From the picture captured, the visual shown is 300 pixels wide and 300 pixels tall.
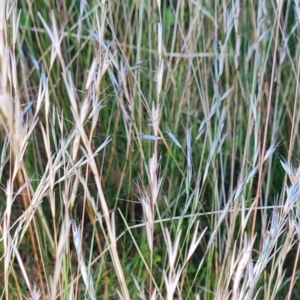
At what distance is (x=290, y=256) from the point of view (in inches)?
40.7

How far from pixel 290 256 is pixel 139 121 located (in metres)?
0.41

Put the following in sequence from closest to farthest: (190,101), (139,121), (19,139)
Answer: (19,139) < (139,121) < (190,101)

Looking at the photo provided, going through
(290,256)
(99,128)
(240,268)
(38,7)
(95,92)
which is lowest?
(290,256)

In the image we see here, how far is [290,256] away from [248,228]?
0.13m

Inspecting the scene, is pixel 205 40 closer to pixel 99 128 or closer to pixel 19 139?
pixel 99 128

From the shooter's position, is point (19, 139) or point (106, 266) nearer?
point (19, 139)

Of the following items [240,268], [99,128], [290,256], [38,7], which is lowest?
[290,256]

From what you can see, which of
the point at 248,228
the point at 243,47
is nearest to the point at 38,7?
the point at 243,47

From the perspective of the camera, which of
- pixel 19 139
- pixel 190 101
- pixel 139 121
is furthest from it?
pixel 190 101

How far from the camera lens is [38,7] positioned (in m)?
0.98

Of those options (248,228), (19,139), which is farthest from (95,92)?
(248,228)

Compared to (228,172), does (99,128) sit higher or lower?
higher

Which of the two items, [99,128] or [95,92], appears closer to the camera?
[95,92]

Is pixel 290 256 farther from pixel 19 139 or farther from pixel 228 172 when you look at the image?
pixel 19 139
